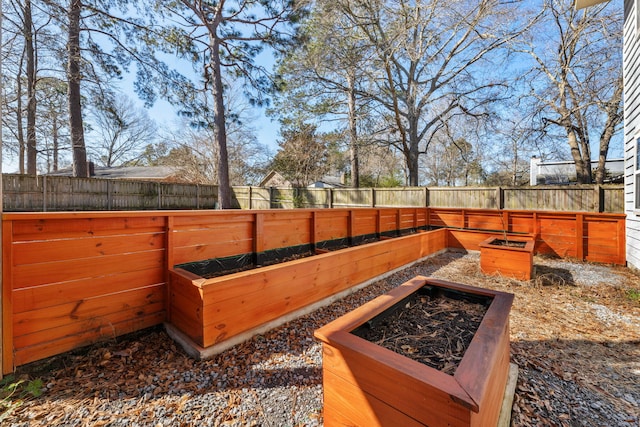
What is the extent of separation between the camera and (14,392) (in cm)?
151

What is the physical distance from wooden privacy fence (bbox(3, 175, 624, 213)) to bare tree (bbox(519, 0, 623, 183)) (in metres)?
2.72

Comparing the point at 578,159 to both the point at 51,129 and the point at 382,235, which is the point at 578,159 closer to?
the point at 382,235

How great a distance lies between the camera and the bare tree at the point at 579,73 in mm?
7051

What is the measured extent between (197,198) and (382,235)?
10491 millimetres

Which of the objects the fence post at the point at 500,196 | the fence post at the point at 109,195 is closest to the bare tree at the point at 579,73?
the fence post at the point at 500,196

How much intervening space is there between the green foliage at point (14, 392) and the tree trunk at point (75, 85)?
638 cm

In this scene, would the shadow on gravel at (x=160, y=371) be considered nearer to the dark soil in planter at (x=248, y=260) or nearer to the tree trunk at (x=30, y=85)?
the dark soil in planter at (x=248, y=260)

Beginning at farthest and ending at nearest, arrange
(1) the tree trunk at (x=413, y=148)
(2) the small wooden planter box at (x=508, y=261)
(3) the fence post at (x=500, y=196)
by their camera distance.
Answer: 1. (1) the tree trunk at (x=413, y=148)
2. (3) the fence post at (x=500, y=196)
3. (2) the small wooden planter box at (x=508, y=261)

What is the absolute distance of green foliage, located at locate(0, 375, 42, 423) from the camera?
142cm

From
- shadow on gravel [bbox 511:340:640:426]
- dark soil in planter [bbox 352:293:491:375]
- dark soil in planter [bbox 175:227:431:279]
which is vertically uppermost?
dark soil in planter [bbox 175:227:431:279]

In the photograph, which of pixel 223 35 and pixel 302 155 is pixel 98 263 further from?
pixel 302 155

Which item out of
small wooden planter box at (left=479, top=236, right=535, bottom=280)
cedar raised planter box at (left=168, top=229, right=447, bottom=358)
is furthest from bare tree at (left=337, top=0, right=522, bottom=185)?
cedar raised planter box at (left=168, top=229, right=447, bottom=358)

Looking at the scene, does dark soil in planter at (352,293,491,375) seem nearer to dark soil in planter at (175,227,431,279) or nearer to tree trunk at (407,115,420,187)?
dark soil in planter at (175,227,431,279)

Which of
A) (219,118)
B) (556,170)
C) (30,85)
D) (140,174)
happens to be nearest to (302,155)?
(219,118)
